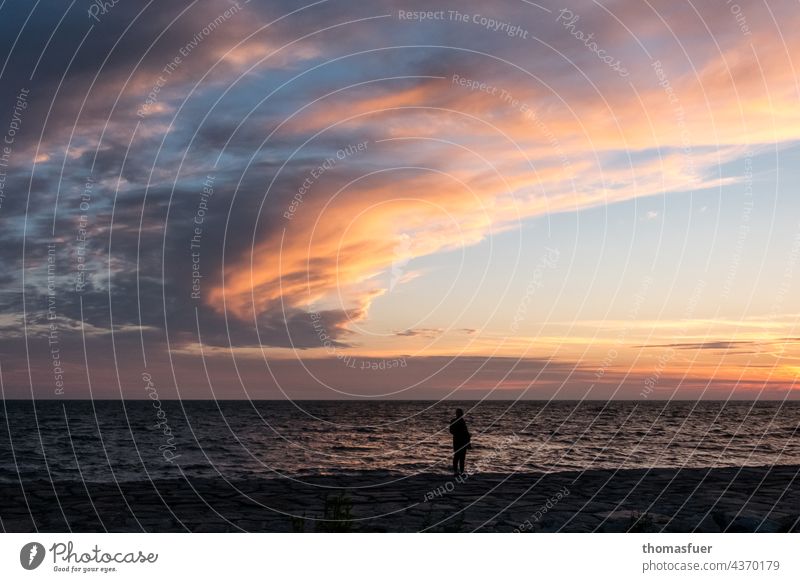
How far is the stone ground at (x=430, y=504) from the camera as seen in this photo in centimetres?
1058

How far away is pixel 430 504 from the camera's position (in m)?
12.5

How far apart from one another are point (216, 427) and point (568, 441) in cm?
3691

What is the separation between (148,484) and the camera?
46.8ft

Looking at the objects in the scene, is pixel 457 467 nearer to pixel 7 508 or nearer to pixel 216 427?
pixel 7 508

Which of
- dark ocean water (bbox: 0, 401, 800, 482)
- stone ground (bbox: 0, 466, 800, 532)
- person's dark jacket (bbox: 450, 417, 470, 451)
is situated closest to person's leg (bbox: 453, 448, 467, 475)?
person's dark jacket (bbox: 450, 417, 470, 451)
